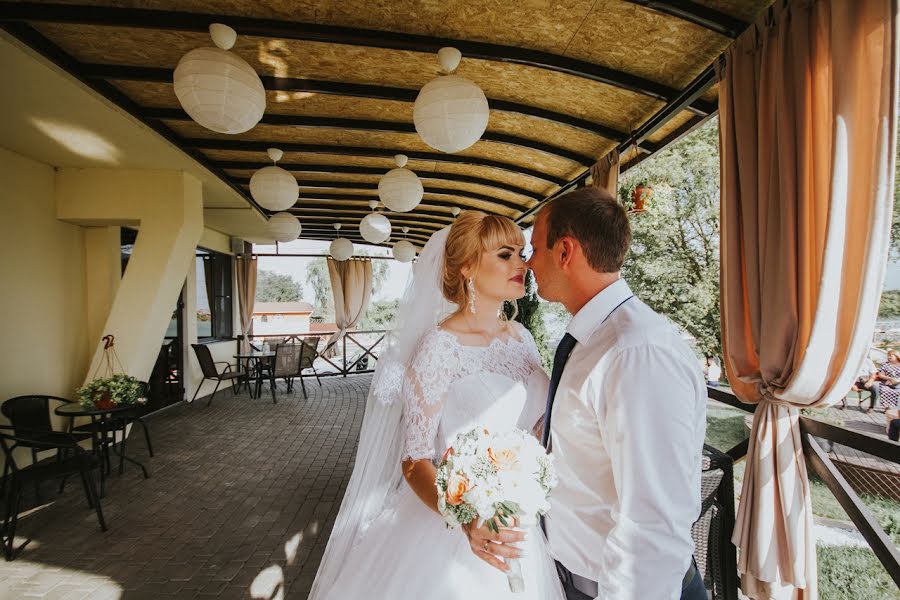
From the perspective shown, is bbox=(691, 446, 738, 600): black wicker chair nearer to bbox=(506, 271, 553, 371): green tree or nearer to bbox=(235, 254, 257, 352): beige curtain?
bbox=(506, 271, 553, 371): green tree

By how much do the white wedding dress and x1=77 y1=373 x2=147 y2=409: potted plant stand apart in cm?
377

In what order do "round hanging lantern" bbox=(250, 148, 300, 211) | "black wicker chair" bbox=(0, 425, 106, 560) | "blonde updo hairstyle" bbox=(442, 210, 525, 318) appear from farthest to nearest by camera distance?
"round hanging lantern" bbox=(250, 148, 300, 211) → "black wicker chair" bbox=(0, 425, 106, 560) → "blonde updo hairstyle" bbox=(442, 210, 525, 318)

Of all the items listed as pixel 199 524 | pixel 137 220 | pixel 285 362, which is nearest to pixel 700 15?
pixel 199 524

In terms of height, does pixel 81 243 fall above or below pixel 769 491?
above

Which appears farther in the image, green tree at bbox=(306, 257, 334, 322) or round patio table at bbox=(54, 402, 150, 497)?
green tree at bbox=(306, 257, 334, 322)

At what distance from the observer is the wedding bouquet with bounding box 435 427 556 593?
1165 millimetres

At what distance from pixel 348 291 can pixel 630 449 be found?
12462mm

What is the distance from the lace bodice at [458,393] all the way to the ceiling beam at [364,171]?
4.08 m

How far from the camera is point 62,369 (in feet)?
18.4

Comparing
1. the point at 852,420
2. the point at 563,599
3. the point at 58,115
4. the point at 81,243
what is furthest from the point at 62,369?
the point at 852,420

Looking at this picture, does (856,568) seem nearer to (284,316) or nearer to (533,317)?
(533,317)

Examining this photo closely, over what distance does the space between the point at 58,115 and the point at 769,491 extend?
5.82 metres

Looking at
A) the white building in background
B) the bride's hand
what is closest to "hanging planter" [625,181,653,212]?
the bride's hand

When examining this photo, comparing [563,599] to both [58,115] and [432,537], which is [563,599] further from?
[58,115]
